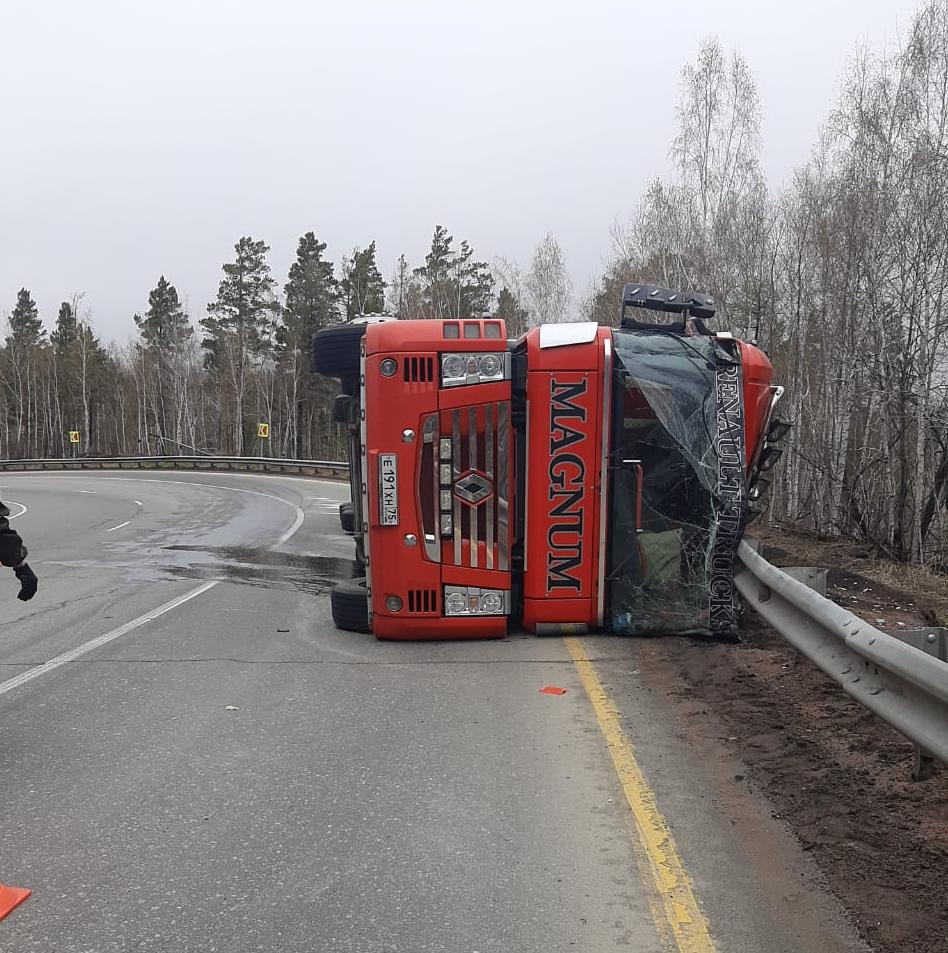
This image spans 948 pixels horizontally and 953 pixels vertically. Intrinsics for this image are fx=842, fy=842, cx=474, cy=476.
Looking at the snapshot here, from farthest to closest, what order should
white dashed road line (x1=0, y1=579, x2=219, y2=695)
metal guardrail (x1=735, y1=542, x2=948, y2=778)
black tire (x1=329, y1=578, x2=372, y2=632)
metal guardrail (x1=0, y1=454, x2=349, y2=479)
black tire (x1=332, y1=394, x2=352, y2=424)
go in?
metal guardrail (x1=0, y1=454, x2=349, y2=479), black tire (x1=332, y1=394, x2=352, y2=424), black tire (x1=329, y1=578, x2=372, y2=632), white dashed road line (x1=0, y1=579, x2=219, y2=695), metal guardrail (x1=735, y1=542, x2=948, y2=778)

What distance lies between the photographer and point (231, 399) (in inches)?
2677

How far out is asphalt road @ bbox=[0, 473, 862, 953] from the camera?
9.57 ft

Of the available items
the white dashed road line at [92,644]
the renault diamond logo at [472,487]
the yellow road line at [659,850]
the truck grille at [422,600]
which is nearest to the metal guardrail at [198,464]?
the white dashed road line at [92,644]

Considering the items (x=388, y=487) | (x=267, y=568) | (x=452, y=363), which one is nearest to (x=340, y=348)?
(x=452, y=363)

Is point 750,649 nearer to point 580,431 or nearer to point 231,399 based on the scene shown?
point 580,431

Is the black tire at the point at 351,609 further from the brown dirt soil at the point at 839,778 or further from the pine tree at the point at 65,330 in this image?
the pine tree at the point at 65,330

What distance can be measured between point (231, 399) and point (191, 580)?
198 feet

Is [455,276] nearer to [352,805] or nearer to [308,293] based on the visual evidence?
[308,293]

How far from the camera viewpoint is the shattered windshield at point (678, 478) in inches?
261

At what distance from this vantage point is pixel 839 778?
4.00m

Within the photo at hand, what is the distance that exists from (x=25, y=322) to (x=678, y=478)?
8551 centimetres

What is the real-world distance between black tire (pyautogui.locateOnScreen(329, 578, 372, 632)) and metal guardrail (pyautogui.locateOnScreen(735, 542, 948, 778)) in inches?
130

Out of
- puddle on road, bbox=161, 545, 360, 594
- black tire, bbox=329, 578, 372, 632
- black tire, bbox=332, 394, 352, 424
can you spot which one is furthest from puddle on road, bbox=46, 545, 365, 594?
black tire, bbox=332, 394, 352, 424

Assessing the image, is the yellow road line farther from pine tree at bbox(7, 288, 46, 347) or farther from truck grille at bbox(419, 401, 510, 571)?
pine tree at bbox(7, 288, 46, 347)
